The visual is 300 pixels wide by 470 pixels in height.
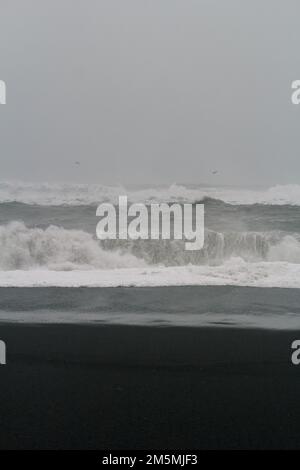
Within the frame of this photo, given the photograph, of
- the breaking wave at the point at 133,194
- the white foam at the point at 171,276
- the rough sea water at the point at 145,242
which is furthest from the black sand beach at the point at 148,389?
the breaking wave at the point at 133,194

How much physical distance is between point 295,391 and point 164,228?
4.84m

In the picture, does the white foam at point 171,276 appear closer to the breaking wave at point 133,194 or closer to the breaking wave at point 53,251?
the breaking wave at point 53,251

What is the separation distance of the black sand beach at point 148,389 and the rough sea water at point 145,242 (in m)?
2.20

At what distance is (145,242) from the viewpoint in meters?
7.12

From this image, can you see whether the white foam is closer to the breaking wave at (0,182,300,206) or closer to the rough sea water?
the rough sea water

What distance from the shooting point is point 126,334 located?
3.61 m

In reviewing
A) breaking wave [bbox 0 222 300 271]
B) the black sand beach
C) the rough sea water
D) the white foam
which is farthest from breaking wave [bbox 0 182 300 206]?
the black sand beach

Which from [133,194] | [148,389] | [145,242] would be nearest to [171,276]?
[145,242]

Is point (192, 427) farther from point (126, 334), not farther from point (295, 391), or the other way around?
point (126, 334)

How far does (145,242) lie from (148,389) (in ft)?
15.0

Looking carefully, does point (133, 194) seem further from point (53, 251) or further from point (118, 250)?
point (53, 251)

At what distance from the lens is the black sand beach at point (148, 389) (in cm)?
217

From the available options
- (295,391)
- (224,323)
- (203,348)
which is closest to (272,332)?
(224,323)

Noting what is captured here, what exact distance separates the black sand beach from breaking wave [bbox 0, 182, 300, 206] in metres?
3.81
